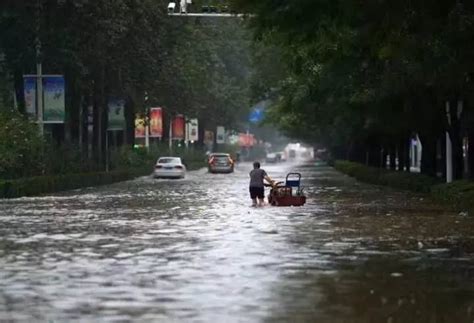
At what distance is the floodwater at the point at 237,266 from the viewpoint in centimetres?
1114

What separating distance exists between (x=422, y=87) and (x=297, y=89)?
16.0 metres

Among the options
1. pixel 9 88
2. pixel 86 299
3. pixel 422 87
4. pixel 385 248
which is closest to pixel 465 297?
pixel 86 299

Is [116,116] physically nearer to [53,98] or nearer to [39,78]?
[39,78]

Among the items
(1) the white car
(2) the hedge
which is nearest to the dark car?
(2) the hedge

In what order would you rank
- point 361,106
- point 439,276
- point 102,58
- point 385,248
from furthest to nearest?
point 102,58 < point 361,106 < point 385,248 < point 439,276

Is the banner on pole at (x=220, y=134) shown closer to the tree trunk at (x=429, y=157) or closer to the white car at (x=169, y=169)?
the white car at (x=169, y=169)

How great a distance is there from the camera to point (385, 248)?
697 inches

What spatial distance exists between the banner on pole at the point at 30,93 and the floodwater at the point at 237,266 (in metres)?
18.0

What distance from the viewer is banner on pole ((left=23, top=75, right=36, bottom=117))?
44.9 m

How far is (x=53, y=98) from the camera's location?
44.0m

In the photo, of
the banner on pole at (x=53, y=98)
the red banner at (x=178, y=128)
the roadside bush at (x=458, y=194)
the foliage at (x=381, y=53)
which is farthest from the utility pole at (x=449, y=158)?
the red banner at (x=178, y=128)

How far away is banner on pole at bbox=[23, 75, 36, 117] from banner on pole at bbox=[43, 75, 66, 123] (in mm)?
983

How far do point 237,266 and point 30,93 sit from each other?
32.6 meters

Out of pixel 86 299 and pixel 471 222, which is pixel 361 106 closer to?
pixel 471 222
